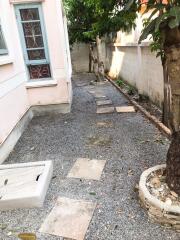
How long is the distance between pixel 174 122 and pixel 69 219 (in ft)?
5.19

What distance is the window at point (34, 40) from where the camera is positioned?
5.56 m

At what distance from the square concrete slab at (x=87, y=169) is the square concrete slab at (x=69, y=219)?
559 mm

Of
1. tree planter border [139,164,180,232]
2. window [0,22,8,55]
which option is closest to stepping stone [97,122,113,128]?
window [0,22,8,55]

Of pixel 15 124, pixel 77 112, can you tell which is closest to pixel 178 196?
pixel 15 124

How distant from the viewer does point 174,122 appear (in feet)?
8.48

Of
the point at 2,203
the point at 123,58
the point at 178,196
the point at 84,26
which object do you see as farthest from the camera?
the point at 84,26

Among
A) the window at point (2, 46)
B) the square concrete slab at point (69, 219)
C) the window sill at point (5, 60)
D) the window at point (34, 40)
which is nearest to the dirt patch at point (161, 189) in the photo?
A: the square concrete slab at point (69, 219)

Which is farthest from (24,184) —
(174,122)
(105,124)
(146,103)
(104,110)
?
(146,103)

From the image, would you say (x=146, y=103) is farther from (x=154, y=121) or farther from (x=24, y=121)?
(x=24, y=121)

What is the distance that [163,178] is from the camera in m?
2.80

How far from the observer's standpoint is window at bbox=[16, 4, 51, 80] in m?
5.56

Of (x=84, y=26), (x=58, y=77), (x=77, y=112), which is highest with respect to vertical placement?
(x=84, y=26)

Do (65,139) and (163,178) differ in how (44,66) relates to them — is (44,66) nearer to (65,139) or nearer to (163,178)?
(65,139)

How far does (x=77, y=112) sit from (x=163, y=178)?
4011 mm
